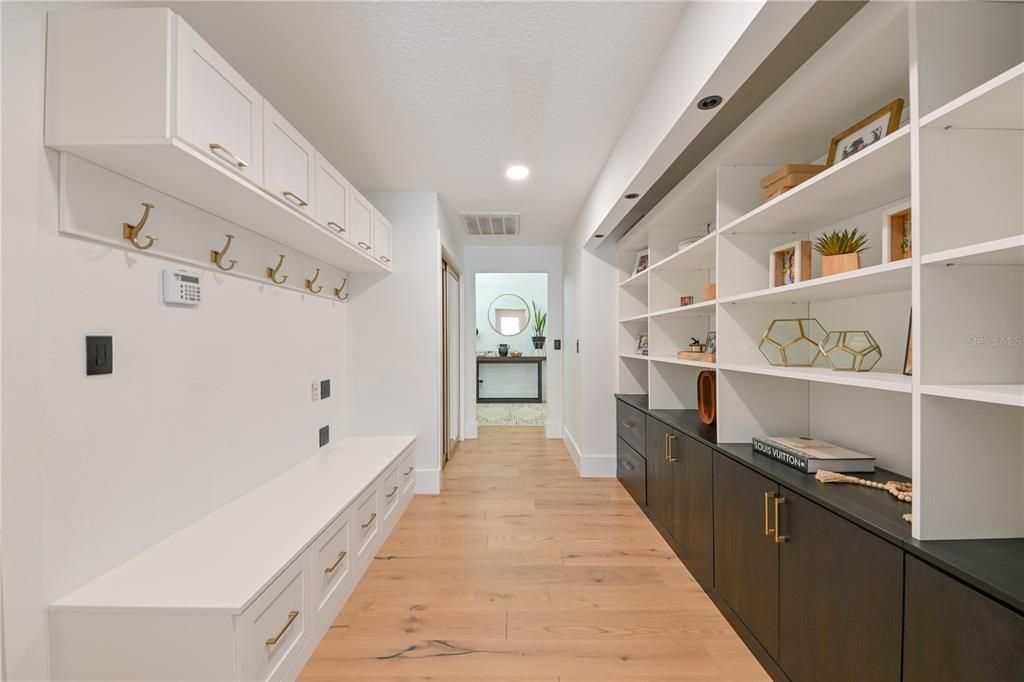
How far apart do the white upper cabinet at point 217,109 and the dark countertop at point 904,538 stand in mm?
2154

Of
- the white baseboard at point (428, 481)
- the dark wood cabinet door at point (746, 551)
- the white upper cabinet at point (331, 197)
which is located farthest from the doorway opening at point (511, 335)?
the dark wood cabinet door at point (746, 551)

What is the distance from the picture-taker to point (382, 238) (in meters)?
3.24

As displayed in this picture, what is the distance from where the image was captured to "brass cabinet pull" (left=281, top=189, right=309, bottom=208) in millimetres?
1826

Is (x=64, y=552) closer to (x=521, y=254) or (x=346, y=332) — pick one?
(x=346, y=332)

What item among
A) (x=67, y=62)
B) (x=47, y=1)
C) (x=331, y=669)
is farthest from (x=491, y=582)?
(x=47, y=1)

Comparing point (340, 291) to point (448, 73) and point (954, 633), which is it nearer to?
point (448, 73)

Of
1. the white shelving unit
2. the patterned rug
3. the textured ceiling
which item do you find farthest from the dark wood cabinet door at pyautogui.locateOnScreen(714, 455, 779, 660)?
the patterned rug

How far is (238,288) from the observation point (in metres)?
2.05

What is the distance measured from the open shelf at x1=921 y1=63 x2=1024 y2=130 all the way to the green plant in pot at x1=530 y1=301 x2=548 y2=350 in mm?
6894

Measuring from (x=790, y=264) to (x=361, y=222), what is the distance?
2.40 meters

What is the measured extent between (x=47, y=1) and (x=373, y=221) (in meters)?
1.84

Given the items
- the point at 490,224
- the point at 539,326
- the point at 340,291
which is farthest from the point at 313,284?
the point at 539,326

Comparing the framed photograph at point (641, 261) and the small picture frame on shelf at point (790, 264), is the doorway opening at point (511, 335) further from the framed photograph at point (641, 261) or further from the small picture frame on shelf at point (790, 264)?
the small picture frame on shelf at point (790, 264)

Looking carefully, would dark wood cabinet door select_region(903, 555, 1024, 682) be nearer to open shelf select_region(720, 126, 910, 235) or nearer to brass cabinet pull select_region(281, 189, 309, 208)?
open shelf select_region(720, 126, 910, 235)
